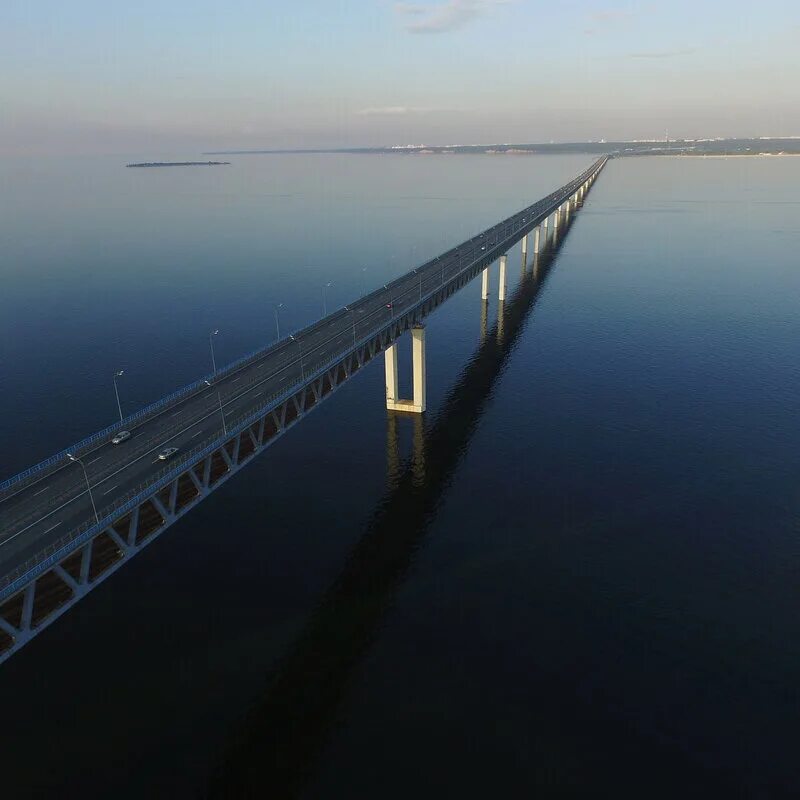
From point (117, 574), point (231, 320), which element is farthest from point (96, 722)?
point (231, 320)

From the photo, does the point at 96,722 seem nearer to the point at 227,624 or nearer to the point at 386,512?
the point at 227,624

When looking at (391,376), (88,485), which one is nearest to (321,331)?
(391,376)

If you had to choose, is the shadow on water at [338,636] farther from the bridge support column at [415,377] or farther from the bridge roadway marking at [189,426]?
the bridge roadway marking at [189,426]

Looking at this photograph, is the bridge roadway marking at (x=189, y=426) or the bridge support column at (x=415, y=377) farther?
the bridge support column at (x=415, y=377)

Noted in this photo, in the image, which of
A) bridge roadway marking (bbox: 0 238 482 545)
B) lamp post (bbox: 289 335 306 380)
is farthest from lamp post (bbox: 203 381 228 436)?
lamp post (bbox: 289 335 306 380)

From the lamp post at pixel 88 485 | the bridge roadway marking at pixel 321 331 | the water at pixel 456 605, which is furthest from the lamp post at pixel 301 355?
the lamp post at pixel 88 485

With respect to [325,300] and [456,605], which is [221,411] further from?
[325,300]
